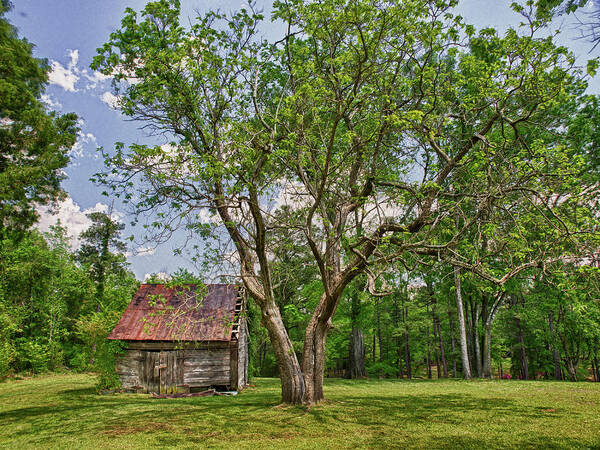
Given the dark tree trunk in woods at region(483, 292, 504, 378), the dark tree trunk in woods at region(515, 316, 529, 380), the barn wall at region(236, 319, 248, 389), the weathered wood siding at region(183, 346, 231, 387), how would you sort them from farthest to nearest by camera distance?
1. the dark tree trunk in woods at region(515, 316, 529, 380)
2. the dark tree trunk in woods at region(483, 292, 504, 378)
3. the barn wall at region(236, 319, 248, 389)
4. the weathered wood siding at region(183, 346, 231, 387)

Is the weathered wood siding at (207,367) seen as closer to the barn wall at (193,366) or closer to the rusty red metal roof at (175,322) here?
the barn wall at (193,366)

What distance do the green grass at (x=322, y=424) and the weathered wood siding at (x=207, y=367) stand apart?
13.4 feet

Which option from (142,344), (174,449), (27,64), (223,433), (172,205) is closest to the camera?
(174,449)

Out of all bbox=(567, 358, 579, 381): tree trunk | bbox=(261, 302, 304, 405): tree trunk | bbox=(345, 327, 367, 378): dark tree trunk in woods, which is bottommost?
bbox=(567, 358, 579, 381): tree trunk

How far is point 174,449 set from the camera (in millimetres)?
7141

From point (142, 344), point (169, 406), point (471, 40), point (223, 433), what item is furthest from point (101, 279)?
point (471, 40)

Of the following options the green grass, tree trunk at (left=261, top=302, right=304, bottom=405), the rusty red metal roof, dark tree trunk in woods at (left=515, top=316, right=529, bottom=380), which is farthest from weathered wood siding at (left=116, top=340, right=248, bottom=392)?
dark tree trunk in woods at (left=515, top=316, right=529, bottom=380)

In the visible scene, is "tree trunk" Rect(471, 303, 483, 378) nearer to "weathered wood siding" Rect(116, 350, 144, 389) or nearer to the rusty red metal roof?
the rusty red metal roof

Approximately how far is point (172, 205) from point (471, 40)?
10002 millimetres

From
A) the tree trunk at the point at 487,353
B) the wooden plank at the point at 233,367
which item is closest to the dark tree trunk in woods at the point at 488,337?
the tree trunk at the point at 487,353

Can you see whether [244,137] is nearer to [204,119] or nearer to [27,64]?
[204,119]

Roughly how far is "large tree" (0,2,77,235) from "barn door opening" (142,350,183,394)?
8879 mm

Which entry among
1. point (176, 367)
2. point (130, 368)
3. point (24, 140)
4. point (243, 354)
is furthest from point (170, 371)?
point (24, 140)

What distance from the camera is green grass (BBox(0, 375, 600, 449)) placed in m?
7.34
